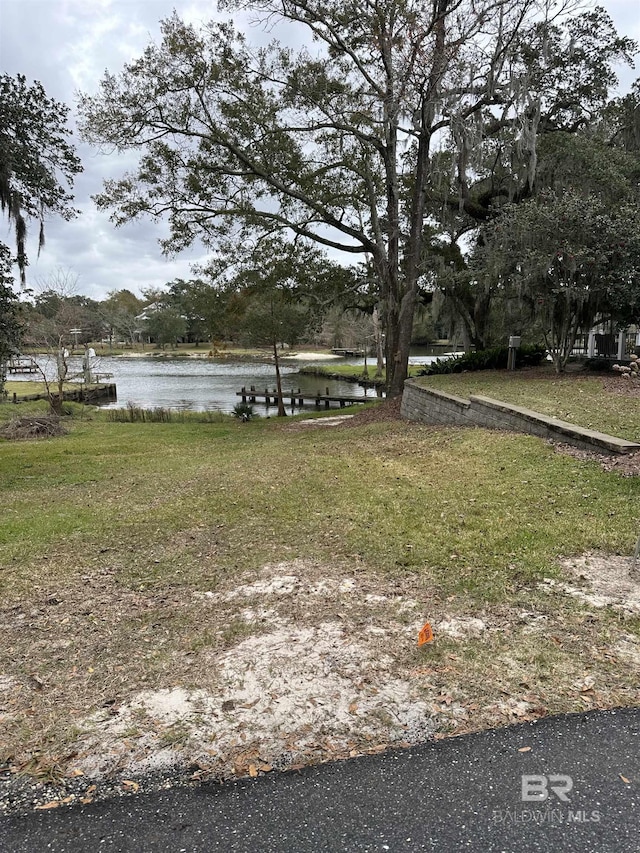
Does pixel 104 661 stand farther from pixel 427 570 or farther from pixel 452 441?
pixel 452 441

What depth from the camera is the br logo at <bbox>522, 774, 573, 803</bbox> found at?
1.60 m

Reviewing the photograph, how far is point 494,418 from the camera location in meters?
7.50

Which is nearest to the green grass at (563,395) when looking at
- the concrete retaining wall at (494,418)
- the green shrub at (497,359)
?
the concrete retaining wall at (494,418)

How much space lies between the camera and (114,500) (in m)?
5.59

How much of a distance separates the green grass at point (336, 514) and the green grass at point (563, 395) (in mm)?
996

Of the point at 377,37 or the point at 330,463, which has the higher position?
the point at 377,37

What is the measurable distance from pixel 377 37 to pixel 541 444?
995 centimetres

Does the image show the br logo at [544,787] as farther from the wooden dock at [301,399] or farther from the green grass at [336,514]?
the wooden dock at [301,399]

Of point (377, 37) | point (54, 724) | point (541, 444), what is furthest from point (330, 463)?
point (377, 37)

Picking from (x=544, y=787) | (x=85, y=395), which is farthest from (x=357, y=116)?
(x=85, y=395)

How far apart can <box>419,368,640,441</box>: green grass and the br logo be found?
477cm

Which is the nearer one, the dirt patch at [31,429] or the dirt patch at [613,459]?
the dirt patch at [613,459]

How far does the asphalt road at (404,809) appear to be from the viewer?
147cm

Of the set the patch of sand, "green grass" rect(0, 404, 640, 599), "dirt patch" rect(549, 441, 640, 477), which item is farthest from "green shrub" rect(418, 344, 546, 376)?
the patch of sand
